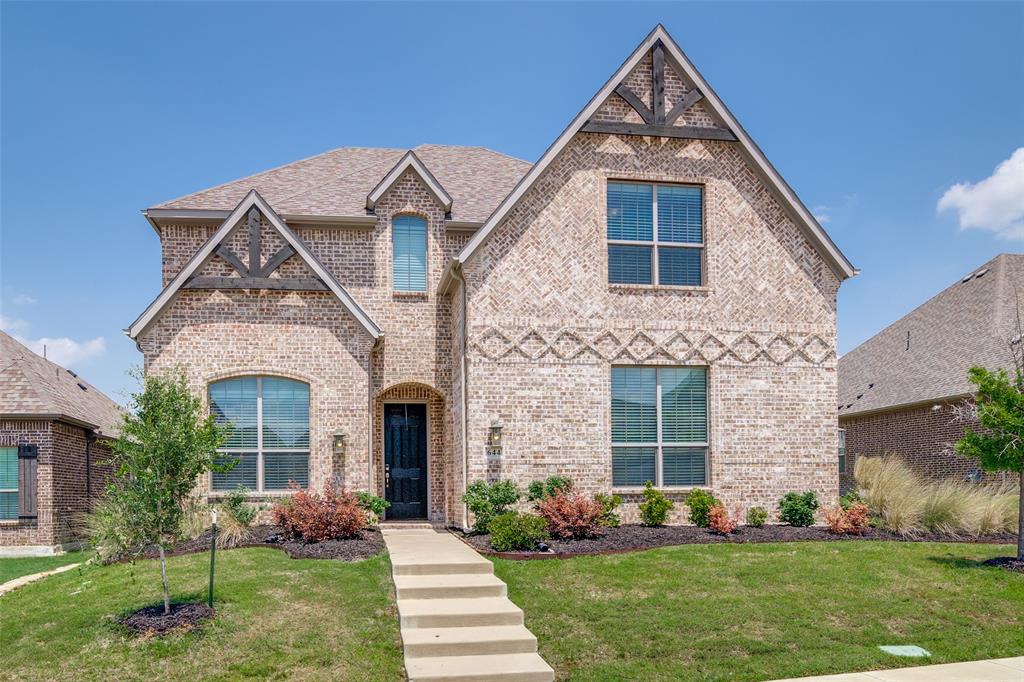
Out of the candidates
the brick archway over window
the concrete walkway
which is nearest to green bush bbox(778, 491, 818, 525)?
the brick archway over window

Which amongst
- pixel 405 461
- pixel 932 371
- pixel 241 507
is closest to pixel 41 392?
pixel 241 507

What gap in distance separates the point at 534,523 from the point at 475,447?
284 cm

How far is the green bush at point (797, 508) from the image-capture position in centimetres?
1733

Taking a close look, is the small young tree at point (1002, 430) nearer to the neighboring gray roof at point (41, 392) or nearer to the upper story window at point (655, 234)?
the upper story window at point (655, 234)

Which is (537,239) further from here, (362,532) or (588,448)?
(362,532)

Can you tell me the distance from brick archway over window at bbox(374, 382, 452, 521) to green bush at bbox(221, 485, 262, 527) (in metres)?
2.98

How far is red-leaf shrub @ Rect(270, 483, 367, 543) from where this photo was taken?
14.9 metres

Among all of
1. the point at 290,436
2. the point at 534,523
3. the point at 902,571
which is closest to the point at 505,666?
the point at 534,523

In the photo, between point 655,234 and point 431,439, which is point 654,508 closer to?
point 431,439

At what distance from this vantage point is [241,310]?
17.3 meters

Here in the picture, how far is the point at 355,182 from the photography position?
20.8m

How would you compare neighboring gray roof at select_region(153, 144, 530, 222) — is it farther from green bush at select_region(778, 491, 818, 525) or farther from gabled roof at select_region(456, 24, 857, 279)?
green bush at select_region(778, 491, 818, 525)

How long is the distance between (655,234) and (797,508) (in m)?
5.95

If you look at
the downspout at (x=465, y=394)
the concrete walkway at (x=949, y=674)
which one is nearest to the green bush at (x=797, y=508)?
the downspout at (x=465, y=394)
